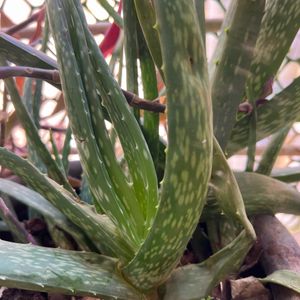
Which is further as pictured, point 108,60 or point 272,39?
point 108,60

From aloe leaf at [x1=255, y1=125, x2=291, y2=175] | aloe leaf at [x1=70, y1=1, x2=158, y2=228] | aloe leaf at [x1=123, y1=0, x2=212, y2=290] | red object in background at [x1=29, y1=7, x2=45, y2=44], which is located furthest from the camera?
red object in background at [x1=29, y1=7, x2=45, y2=44]

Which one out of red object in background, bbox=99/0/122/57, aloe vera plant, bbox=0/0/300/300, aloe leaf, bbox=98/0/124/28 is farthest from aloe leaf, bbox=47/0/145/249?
red object in background, bbox=99/0/122/57

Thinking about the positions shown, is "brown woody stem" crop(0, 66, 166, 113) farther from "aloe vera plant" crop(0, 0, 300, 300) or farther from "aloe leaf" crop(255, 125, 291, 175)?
"aloe leaf" crop(255, 125, 291, 175)

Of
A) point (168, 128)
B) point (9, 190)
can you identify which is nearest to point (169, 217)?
point (168, 128)

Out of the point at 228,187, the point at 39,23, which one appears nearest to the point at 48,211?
the point at 228,187

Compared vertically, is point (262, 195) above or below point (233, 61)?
below

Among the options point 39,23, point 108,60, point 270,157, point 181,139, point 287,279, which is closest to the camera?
point 181,139

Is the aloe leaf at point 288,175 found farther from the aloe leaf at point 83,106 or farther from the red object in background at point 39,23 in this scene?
the red object in background at point 39,23

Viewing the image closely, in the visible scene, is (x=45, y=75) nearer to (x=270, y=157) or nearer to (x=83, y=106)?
(x=83, y=106)
